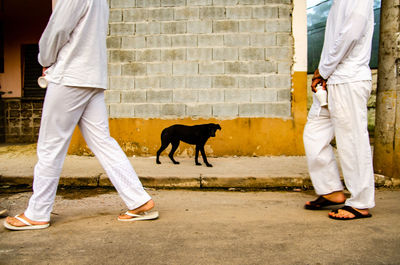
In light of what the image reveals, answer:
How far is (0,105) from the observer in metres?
8.49

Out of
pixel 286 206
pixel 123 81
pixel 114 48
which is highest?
pixel 114 48

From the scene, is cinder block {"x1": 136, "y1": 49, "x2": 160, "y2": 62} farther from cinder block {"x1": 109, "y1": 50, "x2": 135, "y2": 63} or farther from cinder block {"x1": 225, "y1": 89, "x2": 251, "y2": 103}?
cinder block {"x1": 225, "y1": 89, "x2": 251, "y2": 103}

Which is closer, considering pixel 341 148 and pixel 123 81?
pixel 341 148

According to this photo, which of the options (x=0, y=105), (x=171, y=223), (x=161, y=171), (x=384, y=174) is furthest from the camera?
(x=0, y=105)

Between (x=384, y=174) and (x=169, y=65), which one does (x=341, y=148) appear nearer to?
(x=384, y=174)

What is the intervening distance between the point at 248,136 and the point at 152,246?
3872mm

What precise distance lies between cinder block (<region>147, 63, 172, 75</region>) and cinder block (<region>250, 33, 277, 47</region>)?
139 centimetres

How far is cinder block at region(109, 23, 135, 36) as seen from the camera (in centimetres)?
605

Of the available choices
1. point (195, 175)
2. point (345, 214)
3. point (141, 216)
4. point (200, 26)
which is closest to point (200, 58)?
point (200, 26)

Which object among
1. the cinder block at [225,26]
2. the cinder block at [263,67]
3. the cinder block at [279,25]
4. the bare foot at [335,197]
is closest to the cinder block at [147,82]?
the cinder block at [225,26]

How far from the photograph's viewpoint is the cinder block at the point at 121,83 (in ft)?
19.9

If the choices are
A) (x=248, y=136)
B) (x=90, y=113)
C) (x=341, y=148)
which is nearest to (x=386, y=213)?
(x=341, y=148)

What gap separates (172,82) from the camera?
6.00m

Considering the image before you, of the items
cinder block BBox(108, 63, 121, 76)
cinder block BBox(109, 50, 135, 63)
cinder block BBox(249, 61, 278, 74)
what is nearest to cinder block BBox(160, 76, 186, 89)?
cinder block BBox(109, 50, 135, 63)
